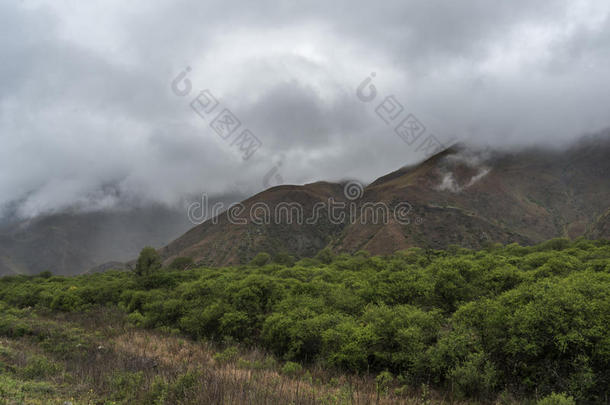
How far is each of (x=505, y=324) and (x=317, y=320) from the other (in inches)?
336

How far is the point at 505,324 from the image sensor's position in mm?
11258

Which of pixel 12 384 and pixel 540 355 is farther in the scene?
pixel 540 355

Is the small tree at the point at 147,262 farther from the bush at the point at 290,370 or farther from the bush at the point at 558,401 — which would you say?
the bush at the point at 558,401

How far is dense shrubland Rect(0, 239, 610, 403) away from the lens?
A: 32.0 feet

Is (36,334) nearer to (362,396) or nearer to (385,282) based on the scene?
(362,396)

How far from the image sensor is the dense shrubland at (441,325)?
9.76 m

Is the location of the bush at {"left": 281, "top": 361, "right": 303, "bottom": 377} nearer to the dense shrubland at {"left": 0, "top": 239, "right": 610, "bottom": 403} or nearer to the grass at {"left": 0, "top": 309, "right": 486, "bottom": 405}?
the grass at {"left": 0, "top": 309, "right": 486, "bottom": 405}

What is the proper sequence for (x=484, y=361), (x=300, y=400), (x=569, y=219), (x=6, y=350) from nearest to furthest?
(x=300, y=400) → (x=484, y=361) → (x=6, y=350) → (x=569, y=219)

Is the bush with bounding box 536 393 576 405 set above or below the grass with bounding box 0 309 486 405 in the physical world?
below

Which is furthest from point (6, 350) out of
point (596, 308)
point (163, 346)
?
point (596, 308)

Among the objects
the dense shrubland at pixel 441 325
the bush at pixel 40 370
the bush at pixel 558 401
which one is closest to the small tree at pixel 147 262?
the dense shrubland at pixel 441 325

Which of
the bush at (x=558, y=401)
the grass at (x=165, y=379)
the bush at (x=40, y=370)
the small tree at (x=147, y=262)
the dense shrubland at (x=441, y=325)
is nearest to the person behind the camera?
the bush at (x=558, y=401)

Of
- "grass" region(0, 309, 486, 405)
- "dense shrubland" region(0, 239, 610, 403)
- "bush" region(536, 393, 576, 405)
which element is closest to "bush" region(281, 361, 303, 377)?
"grass" region(0, 309, 486, 405)

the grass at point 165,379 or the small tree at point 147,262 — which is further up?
the small tree at point 147,262
